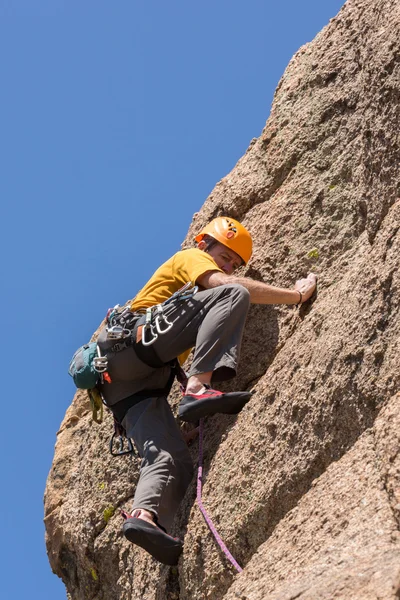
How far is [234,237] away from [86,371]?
1.80 m

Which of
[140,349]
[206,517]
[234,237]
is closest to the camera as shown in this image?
[206,517]

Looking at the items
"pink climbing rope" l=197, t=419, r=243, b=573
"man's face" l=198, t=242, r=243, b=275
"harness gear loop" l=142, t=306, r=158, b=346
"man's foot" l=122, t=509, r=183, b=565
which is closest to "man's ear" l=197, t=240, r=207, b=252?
"man's face" l=198, t=242, r=243, b=275

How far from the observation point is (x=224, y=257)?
836 cm

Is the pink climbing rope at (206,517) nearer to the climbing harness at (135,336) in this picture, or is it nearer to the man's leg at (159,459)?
the man's leg at (159,459)

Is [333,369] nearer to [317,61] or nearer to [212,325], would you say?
[212,325]

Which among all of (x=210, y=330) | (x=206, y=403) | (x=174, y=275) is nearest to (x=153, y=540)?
(x=206, y=403)

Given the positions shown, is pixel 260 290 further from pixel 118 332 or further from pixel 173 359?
pixel 118 332

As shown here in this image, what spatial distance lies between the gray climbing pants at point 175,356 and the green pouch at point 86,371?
0.49 m

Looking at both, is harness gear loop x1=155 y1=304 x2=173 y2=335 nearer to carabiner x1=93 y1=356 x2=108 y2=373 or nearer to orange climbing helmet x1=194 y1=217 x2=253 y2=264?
carabiner x1=93 y1=356 x2=108 y2=373

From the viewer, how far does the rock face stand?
5.57 m

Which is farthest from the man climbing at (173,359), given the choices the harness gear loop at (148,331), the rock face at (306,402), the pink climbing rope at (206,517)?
the rock face at (306,402)

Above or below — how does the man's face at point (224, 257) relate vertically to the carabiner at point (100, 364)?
above

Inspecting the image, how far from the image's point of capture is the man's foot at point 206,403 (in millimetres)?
7027

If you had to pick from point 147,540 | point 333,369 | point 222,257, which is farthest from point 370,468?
point 222,257
